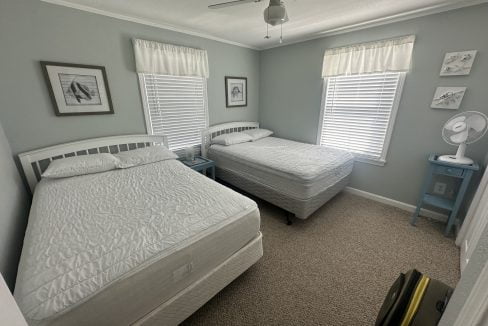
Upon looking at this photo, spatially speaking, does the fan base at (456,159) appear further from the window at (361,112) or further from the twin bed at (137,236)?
the twin bed at (137,236)

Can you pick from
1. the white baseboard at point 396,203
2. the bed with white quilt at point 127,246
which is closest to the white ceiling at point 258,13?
the bed with white quilt at point 127,246

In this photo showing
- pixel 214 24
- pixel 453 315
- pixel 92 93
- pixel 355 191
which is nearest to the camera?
pixel 453 315

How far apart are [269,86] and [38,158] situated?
3683 mm

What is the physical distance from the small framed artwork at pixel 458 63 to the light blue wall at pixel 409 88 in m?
0.05

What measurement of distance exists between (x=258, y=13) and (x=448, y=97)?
2387 millimetres

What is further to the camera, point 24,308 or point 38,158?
point 38,158

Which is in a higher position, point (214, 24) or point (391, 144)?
point (214, 24)

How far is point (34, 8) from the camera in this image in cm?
193

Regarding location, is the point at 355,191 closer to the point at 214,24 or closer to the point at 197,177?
the point at 197,177

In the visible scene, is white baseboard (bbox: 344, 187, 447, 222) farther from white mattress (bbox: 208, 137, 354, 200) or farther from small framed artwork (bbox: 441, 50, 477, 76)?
small framed artwork (bbox: 441, 50, 477, 76)

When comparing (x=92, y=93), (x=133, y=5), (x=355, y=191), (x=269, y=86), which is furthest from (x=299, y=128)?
(x=92, y=93)

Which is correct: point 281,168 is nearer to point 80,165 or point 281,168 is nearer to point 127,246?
point 127,246

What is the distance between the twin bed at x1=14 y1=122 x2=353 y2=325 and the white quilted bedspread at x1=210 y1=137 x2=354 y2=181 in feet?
0.08

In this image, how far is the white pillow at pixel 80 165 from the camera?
6.68 ft
